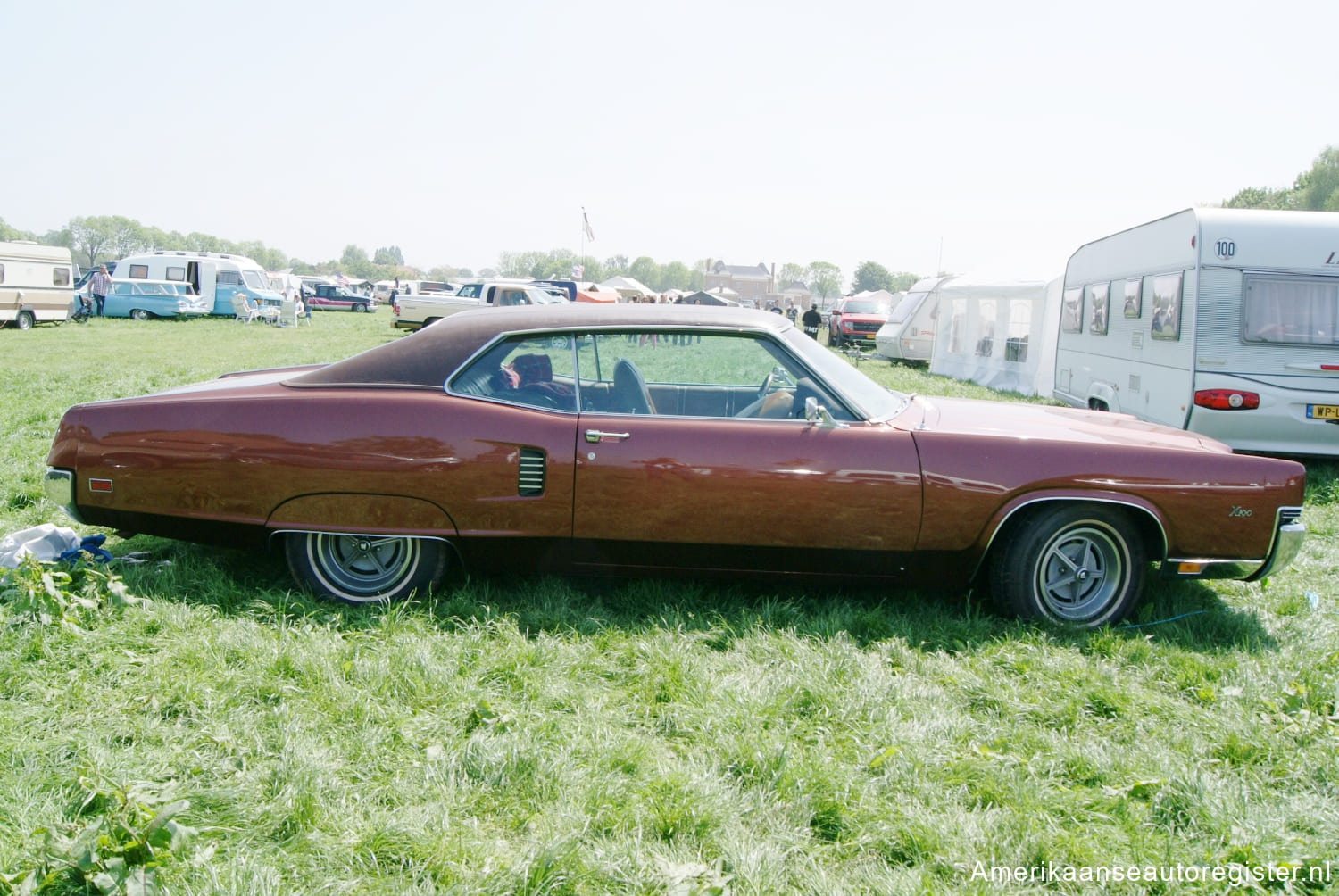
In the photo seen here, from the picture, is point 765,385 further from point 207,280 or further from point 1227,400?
point 207,280

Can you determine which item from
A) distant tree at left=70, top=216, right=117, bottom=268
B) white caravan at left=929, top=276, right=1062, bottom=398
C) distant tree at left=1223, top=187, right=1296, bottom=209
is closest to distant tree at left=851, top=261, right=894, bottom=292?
distant tree at left=1223, top=187, right=1296, bottom=209

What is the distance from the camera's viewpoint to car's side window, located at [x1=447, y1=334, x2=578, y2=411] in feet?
12.5

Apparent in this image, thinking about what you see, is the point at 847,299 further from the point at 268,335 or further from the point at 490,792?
the point at 490,792

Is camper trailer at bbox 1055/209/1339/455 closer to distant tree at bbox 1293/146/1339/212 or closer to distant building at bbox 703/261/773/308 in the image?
distant tree at bbox 1293/146/1339/212

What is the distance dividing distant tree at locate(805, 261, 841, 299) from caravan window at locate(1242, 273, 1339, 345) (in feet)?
551

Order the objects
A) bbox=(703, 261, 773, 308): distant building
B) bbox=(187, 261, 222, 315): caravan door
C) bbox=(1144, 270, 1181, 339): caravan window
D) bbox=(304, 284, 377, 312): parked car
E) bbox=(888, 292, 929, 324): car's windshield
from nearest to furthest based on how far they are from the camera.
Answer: bbox=(1144, 270, 1181, 339): caravan window < bbox=(888, 292, 929, 324): car's windshield < bbox=(187, 261, 222, 315): caravan door < bbox=(304, 284, 377, 312): parked car < bbox=(703, 261, 773, 308): distant building

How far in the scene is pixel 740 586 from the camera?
4.16m

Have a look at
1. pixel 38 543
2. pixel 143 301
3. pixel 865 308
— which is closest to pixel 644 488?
pixel 38 543

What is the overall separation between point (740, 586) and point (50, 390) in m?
9.27

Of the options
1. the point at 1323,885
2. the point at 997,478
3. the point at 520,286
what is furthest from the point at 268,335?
the point at 1323,885

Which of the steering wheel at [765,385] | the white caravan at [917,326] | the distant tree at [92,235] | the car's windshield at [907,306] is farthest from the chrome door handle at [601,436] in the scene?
the distant tree at [92,235]

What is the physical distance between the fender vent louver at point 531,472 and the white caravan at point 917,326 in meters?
16.3

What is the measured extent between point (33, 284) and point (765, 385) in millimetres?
24373

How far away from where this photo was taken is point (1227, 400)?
23.5 ft
